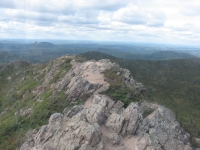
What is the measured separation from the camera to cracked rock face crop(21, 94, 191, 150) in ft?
54.8

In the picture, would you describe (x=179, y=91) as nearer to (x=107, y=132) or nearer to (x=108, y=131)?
(x=108, y=131)

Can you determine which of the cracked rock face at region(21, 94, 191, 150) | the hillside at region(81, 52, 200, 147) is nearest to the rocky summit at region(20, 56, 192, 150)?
the cracked rock face at region(21, 94, 191, 150)

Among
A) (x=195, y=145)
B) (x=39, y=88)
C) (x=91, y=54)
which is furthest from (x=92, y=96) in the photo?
(x=91, y=54)

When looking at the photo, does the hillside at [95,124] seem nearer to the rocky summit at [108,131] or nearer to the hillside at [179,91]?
the rocky summit at [108,131]

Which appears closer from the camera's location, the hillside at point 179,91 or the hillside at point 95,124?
the hillside at point 95,124

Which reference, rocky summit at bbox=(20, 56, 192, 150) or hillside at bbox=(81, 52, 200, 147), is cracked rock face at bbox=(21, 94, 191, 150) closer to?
rocky summit at bbox=(20, 56, 192, 150)

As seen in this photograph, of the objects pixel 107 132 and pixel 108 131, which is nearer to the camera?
pixel 107 132

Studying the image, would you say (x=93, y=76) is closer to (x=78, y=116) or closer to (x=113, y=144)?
(x=78, y=116)

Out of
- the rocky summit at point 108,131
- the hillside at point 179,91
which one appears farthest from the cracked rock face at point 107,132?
the hillside at point 179,91

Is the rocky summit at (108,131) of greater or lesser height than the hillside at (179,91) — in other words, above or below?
above

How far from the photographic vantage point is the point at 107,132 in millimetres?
18531

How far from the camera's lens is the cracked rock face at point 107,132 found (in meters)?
16.7

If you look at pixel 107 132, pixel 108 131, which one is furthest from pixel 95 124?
pixel 108 131

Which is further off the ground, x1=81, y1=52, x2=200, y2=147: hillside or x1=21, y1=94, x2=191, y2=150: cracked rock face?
x1=21, y1=94, x2=191, y2=150: cracked rock face
